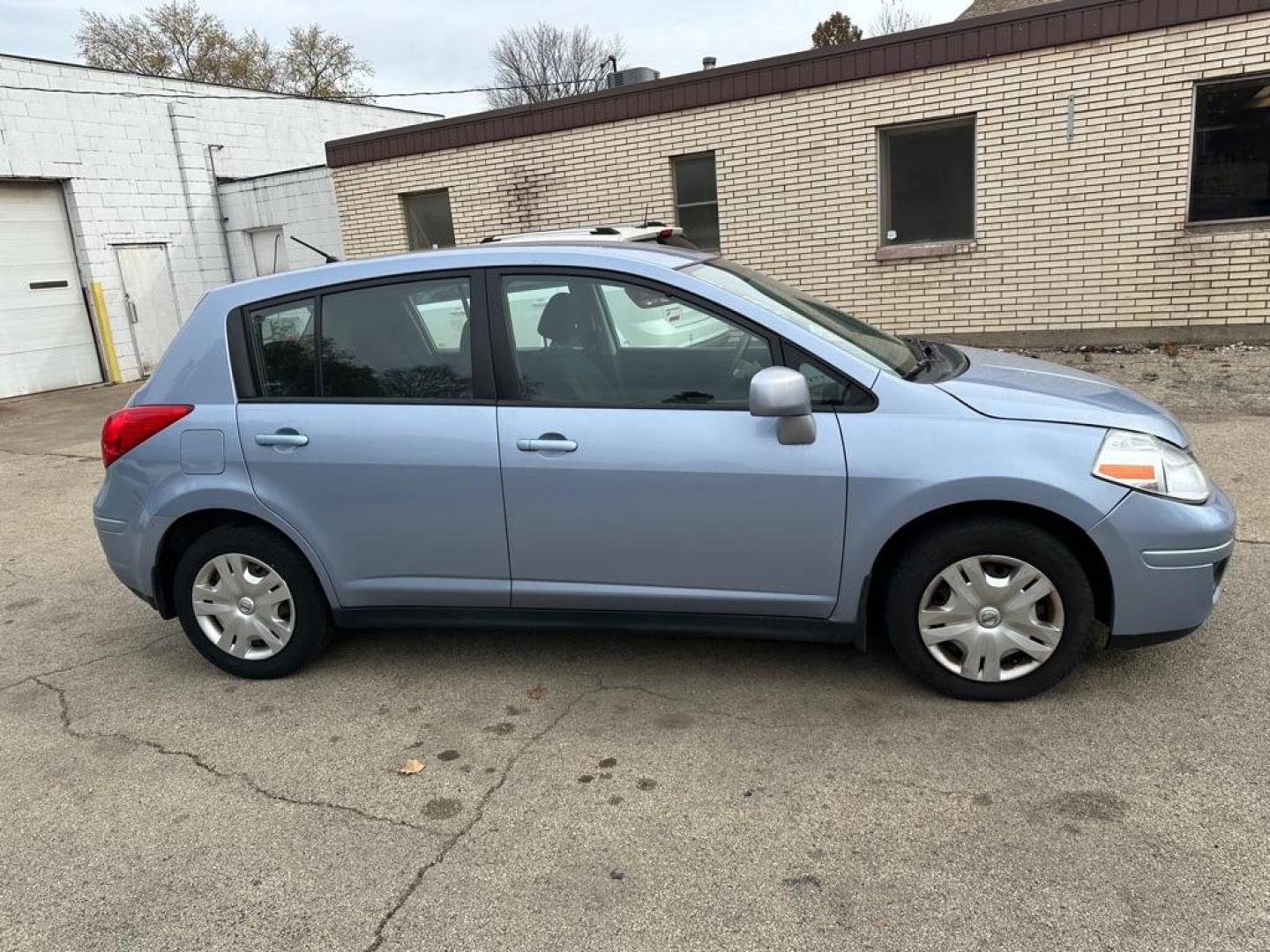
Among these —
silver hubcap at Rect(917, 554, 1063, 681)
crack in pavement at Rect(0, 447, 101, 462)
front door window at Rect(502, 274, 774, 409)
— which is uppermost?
front door window at Rect(502, 274, 774, 409)

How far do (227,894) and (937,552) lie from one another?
2.44 m

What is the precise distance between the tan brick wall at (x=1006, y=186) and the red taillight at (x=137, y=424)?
818cm

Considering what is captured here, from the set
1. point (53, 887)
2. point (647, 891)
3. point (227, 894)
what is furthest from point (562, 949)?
point (53, 887)

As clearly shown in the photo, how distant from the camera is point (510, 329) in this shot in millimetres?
3588

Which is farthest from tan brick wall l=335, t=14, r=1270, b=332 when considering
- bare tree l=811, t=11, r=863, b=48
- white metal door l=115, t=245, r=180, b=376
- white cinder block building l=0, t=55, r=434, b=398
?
bare tree l=811, t=11, r=863, b=48

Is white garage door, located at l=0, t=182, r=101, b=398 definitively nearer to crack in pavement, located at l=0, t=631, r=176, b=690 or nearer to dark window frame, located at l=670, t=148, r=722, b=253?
dark window frame, located at l=670, t=148, r=722, b=253

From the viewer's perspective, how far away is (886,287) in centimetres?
1036

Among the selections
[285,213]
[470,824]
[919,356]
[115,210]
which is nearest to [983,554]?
[919,356]

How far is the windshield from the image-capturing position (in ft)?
A: 11.4

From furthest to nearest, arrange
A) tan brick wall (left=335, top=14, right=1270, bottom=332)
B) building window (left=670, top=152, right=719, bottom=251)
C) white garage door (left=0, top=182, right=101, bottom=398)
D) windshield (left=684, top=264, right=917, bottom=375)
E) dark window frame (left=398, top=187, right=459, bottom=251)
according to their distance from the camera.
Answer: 1. white garage door (left=0, top=182, right=101, bottom=398)
2. dark window frame (left=398, top=187, right=459, bottom=251)
3. building window (left=670, top=152, right=719, bottom=251)
4. tan brick wall (left=335, top=14, right=1270, bottom=332)
5. windshield (left=684, top=264, right=917, bottom=375)

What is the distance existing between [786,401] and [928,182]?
26.5 ft

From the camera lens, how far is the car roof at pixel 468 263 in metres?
3.57

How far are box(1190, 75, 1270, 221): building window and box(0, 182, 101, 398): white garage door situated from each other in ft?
50.2

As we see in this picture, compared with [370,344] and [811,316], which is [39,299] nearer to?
[370,344]
